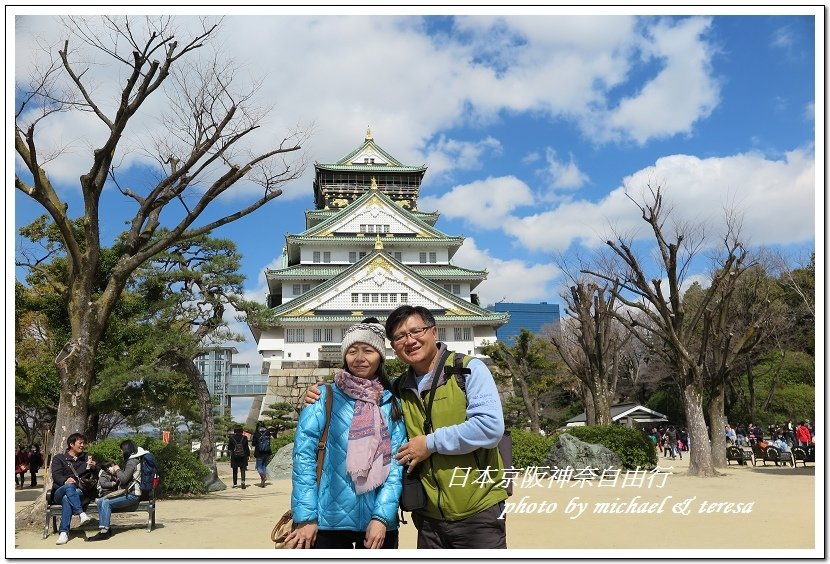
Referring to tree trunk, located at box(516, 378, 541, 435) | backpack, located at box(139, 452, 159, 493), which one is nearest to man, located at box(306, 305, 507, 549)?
backpack, located at box(139, 452, 159, 493)

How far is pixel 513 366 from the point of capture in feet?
88.0

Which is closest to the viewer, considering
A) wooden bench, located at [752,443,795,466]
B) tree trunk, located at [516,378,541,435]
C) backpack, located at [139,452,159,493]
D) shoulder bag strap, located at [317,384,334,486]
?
shoulder bag strap, located at [317,384,334,486]

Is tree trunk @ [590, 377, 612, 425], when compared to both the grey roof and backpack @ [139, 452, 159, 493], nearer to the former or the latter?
the grey roof

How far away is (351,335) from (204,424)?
1552 centimetres

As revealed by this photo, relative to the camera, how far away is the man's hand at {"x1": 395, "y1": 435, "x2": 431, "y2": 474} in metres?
3.24

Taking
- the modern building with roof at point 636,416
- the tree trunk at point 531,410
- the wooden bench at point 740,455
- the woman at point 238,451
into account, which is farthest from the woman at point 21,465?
the modern building with roof at point 636,416

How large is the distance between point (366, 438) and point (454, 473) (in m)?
0.47

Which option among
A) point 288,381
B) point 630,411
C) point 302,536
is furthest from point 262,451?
point 630,411

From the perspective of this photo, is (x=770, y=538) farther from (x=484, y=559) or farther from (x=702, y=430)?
(x=702, y=430)

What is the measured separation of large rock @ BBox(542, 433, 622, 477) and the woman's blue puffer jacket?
1229cm

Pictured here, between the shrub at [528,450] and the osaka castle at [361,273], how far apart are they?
16.0 meters

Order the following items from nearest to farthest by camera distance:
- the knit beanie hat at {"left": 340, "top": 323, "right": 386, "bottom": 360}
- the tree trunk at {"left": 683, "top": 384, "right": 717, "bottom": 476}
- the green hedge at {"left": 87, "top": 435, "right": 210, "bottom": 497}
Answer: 1. the knit beanie hat at {"left": 340, "top": 323, "right": 386, "bottom": 360}
2. the green hedge at {"left": 87, "top": 435, "right": 210, "bottom": 497}
3. the tree trunk at {"left": 683, "top": 384, "right": 717, "bottom": 476}

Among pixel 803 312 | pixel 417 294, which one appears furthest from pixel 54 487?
pixel 803 312

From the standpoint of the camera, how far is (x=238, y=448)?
597 inches
